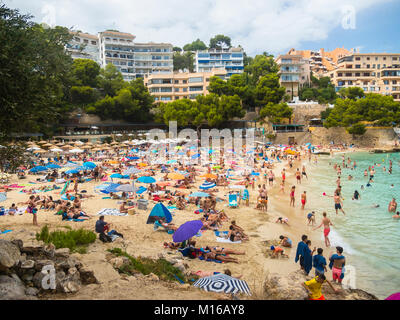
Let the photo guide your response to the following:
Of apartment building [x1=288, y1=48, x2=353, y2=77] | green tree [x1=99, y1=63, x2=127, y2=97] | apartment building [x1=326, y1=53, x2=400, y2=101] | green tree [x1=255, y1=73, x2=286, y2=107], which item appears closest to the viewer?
green tree [x1=255, y1=73, x2=286, y2=107]

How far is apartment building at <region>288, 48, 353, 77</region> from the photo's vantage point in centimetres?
9569

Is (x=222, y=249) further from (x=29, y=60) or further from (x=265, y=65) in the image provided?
(x=265, y=65)

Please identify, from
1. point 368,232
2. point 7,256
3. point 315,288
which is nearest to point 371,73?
point 368,232

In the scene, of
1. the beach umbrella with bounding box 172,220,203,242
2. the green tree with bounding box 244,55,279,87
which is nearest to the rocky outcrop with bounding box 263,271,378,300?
the beach umbrella with bounding box 172,220,203,242

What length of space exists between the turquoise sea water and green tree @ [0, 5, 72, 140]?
401 inches

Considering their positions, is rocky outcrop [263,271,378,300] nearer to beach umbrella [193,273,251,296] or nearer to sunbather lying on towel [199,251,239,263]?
beach umbrella [193,273,251,296]

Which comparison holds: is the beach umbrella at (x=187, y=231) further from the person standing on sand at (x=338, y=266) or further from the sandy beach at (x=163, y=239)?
the person standing on sand at (x=338, y=266)

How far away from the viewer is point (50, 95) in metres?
7.66

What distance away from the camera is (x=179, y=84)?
6512cm

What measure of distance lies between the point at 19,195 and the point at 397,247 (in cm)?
1980

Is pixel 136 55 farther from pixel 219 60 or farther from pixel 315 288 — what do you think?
pixel 315 288

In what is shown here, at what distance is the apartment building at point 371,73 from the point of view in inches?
2628

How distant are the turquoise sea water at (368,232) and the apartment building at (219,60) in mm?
64372
